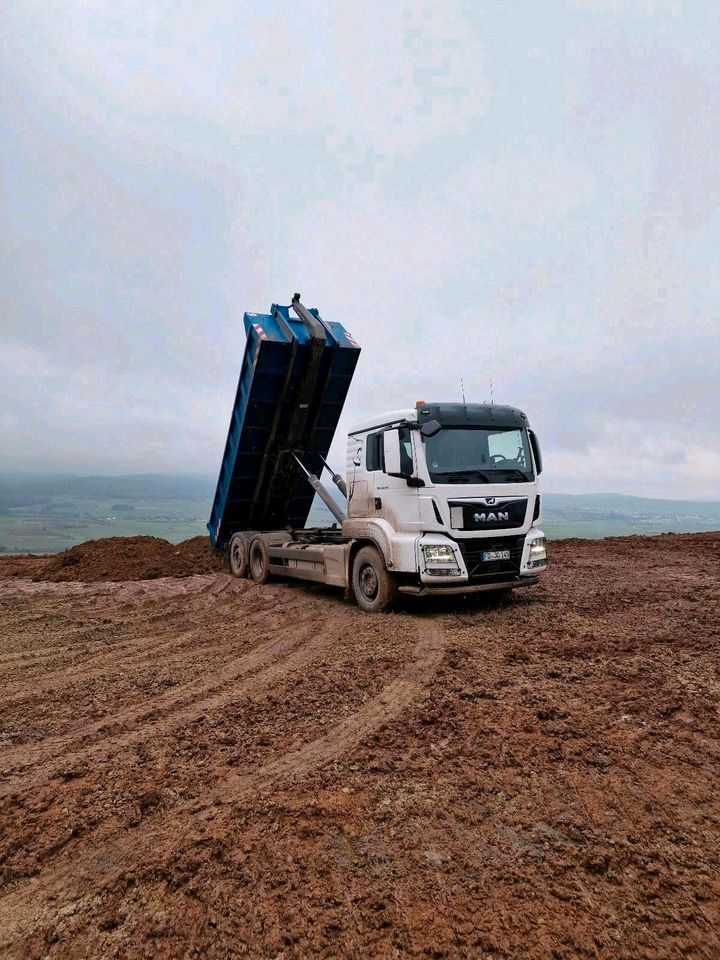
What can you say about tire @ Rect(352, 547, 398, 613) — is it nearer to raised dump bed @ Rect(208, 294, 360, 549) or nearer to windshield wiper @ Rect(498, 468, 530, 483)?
windshield wiper @ Rect(498, 468, 530, 483)

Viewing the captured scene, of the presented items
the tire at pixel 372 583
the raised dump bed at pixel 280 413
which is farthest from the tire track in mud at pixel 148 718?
the raised dump bed at pixel 280 413

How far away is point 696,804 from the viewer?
279 cm

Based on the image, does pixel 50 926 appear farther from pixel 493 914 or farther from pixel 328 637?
pixel 328 637

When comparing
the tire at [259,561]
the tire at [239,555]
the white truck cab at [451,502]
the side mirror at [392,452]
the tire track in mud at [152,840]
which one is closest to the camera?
the tire track in mud at [152,840]

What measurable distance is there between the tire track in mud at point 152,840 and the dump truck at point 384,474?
2860mm

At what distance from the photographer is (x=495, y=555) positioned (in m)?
6.91

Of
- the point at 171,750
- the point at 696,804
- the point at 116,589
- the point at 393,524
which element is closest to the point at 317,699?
the point at 171,750

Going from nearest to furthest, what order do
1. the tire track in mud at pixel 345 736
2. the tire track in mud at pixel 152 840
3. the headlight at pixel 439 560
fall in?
the tire track in mud at pixel 152 840, the tire track in mud at pixel 345 736, the headlight at pixel 439 560

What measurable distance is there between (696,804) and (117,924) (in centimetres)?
271

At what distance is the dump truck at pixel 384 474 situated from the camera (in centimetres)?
674

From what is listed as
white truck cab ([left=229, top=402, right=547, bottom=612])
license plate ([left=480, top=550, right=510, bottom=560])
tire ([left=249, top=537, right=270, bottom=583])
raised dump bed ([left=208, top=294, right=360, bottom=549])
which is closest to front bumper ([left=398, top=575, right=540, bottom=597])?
white truck cab ([left=229, top=402, right=547, bottom=612])

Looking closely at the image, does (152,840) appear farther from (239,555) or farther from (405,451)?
(239,555)

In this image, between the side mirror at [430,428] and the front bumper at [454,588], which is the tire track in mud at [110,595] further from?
the side mirror at [430,428]

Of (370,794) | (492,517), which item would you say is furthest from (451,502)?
(370,794)
